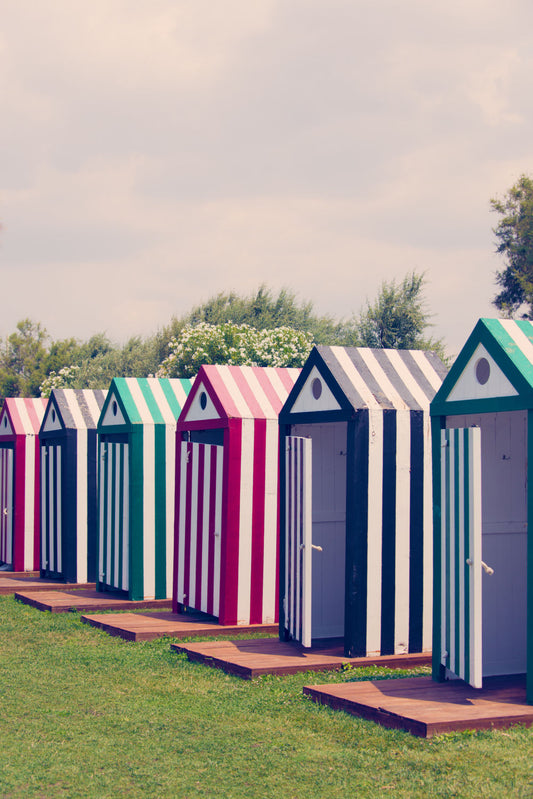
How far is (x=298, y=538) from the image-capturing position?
28.5 ft

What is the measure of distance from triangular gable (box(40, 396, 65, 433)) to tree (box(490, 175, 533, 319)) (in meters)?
24.2

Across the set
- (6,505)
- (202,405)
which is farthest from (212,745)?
(6,505)

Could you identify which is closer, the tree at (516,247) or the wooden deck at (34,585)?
the wooden deck at (34,585)

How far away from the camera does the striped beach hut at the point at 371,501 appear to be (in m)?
8.23

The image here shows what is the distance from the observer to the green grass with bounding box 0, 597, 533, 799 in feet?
16.8

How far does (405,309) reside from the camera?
36.8m

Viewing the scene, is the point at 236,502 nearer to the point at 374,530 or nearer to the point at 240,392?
the point at 240,392

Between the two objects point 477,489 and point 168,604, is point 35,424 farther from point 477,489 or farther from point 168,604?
point 477,489

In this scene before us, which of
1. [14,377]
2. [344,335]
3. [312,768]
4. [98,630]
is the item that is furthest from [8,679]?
[14,377]

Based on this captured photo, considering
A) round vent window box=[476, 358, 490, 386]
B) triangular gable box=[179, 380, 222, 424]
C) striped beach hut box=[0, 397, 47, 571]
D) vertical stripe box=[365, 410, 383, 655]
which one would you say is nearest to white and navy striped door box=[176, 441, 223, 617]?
triangular gable box=[179, 380, 222, 424]

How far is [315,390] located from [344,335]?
115ft

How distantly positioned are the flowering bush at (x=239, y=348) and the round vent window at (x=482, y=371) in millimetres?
25172

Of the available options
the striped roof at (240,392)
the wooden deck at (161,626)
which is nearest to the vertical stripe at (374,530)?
the wooden deck at (161,626)

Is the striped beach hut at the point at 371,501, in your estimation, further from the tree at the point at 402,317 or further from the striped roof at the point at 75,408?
the tree at the point at 402,317
